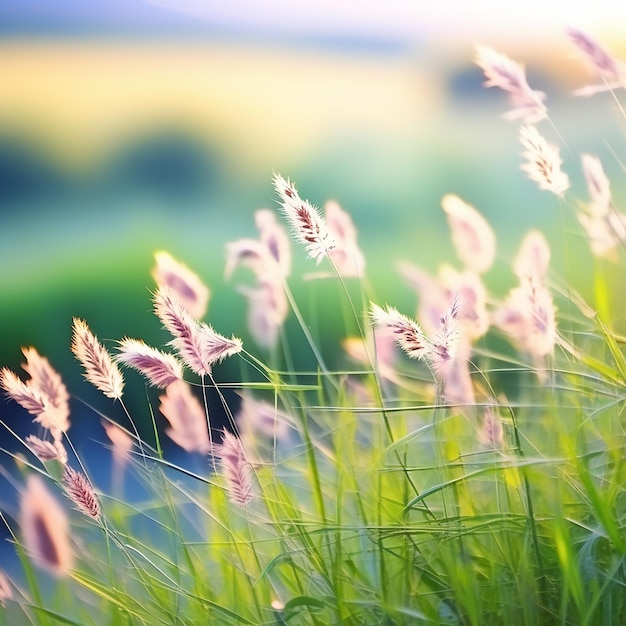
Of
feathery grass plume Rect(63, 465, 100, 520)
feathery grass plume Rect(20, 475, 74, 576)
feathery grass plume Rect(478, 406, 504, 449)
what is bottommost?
feathery grass plume Rect(20, 475, 74, 576)

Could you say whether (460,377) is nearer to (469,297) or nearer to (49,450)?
(469,297)

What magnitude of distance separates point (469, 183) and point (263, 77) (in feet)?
1.03

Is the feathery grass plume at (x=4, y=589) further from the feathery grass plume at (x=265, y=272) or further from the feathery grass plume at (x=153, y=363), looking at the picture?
Result: the feathery grass plume at (x=265, y=272)

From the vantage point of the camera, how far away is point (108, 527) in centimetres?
108

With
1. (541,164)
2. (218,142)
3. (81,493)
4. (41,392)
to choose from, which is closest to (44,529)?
(81,493)

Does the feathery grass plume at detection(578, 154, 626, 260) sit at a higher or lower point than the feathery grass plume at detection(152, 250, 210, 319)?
higher

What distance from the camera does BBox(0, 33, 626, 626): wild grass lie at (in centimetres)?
104

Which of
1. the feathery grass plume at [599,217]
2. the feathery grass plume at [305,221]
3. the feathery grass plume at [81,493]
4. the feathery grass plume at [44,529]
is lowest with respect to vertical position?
the feathery grass plume at [44,529]

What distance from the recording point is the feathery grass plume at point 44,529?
1.08 meters

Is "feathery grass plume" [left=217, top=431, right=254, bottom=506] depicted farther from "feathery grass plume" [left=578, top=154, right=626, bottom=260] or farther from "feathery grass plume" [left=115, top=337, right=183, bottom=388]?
"feathery grass plume" [left=578, top=154, right=626, bottom=260]

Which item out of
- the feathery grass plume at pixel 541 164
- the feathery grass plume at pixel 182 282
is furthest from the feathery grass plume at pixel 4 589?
the feathery grass plume at pixel 541 164

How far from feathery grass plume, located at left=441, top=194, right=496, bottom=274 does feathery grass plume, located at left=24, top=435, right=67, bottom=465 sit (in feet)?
1.96

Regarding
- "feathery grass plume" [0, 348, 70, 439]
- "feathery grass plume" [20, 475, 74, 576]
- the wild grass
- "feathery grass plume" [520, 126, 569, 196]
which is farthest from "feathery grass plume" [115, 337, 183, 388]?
"feathery grass plume" [520, 126, 569, 196]

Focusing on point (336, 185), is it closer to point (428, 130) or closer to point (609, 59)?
point (428, 130)
